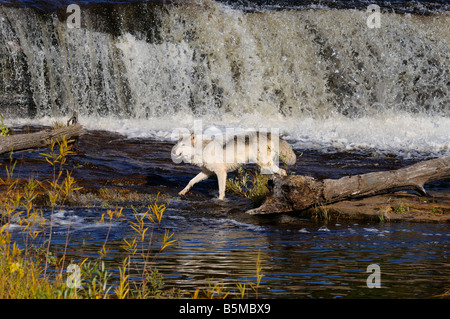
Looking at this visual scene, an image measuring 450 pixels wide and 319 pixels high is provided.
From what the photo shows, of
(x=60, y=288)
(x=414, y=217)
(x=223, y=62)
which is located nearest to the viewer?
(x=60, y=288)

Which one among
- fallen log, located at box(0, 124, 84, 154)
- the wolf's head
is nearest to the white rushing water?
fallen log, located at box(0, 124, 84, 154)

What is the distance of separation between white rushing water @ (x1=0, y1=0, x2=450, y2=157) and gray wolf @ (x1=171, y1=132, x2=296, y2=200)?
957cm

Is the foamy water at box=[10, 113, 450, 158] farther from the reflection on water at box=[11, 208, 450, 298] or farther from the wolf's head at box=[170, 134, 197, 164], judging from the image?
the reflection on water at box=[11, 208, 450, 298]

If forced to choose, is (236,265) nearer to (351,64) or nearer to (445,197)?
(445,197)

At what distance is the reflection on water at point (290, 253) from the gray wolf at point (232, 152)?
1426 millimetres

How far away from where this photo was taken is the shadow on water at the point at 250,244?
6125mm

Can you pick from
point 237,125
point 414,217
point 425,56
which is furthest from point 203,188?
point 425,56

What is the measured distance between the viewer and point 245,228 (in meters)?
9.04

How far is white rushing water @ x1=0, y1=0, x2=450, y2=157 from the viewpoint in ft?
76.3

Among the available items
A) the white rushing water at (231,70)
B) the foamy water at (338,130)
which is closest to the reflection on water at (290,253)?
the foamy water at (338,130)

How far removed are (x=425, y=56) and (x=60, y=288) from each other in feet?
79.1

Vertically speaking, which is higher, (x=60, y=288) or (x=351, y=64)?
(x=351, y=64)

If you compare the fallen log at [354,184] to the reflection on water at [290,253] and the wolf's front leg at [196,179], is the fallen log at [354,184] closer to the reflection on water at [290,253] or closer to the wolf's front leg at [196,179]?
the reflection on water at [290,253]

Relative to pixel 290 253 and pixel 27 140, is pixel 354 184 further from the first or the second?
pixel 27 140
